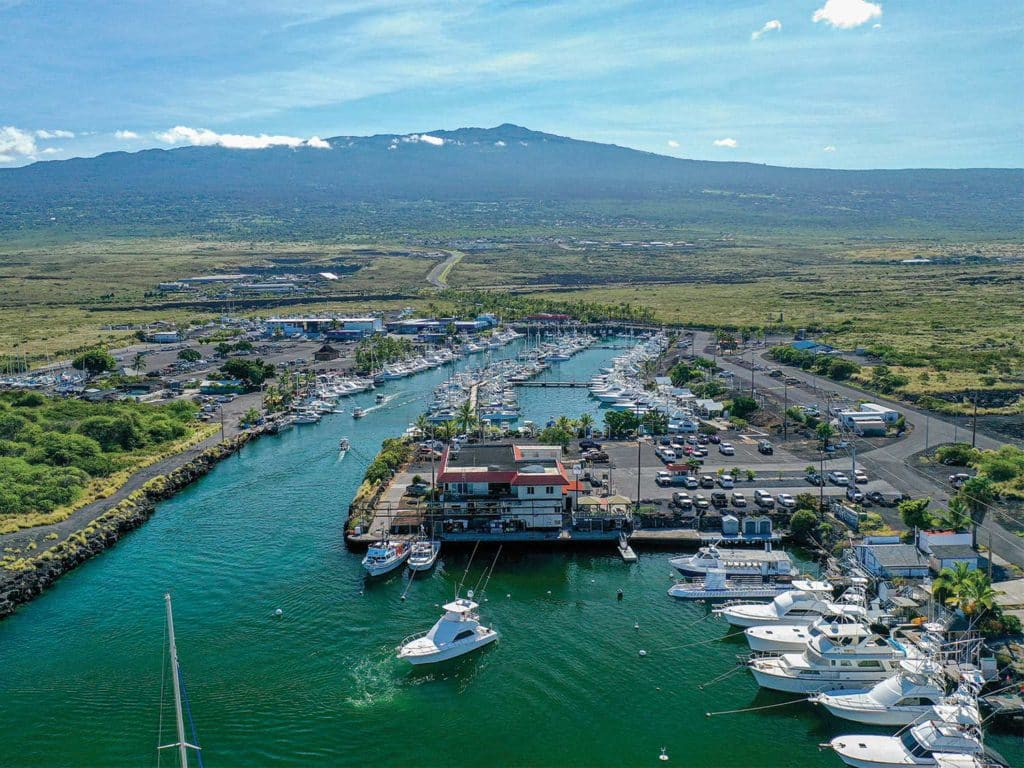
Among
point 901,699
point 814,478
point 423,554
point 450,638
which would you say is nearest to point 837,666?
point 901,699

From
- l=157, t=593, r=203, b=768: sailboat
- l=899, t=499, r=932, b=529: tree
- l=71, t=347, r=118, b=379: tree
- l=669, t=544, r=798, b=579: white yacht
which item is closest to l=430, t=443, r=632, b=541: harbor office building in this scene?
l=669, t=544, r=798, b=579: white yacht

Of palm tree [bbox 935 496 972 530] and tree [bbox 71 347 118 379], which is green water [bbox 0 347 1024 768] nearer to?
palm tree [bbox 935 496 972 530]

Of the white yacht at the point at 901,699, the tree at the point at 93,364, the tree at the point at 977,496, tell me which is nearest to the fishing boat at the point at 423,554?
the white yacht at the point at 901,699

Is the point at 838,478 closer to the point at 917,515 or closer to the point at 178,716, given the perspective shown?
the point at 917,515

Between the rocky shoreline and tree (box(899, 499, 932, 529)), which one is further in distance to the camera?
tree (box(899, 499, 932, 529))

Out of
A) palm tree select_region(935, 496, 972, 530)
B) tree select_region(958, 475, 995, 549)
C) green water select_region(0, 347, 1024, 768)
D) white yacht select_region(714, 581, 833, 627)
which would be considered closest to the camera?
green water select_region(0, 347, 1024, 768)

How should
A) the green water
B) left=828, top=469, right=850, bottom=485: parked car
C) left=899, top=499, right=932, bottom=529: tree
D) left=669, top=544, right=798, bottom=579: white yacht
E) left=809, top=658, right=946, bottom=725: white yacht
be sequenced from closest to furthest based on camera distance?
the green water, left=809, top=658, right=946, bottom=725: white yacht, left=669, top=544, right=798, bottom=579: white yacht, left=899, top=499, right=932, bottom=529: tree, left=828, top=469, right=850, bottom=485: parked car

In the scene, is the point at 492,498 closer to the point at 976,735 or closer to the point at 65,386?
the point at 976,735
